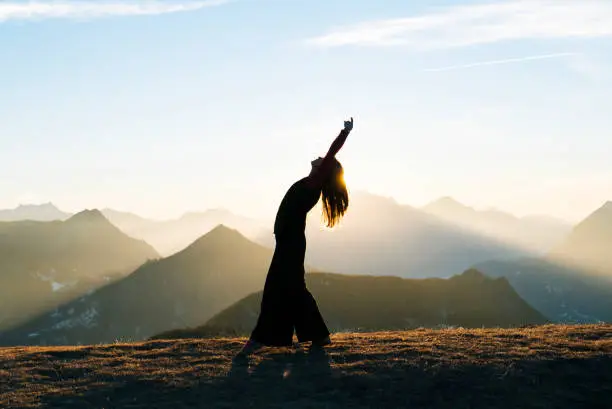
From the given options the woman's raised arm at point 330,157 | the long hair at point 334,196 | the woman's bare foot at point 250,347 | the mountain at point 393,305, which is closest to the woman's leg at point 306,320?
the woman's bare foot at point 250,347

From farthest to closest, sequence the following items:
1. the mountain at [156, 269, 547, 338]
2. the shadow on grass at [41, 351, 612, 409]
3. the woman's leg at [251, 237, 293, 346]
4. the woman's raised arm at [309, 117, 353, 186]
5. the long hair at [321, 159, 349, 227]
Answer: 1. the mountain at [156, 269, 547, 338]
2. the long hair at [321, 159, 349, 227]
3. the woman's leg at [251, 237, 293, 346]
4. the woman's raised arm at [309, 117, 353, 186]
5. the shadow on grass at [41, 351, 612, 409]

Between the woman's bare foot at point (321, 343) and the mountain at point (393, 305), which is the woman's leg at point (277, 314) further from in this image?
the mountain at point (393, 305)

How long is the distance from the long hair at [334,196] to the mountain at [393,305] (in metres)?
135

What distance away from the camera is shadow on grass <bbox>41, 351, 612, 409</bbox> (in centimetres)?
1155

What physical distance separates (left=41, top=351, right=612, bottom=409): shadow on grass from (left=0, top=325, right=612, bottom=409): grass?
2cm

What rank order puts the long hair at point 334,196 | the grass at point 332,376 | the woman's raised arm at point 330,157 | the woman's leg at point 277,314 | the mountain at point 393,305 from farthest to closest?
the mountain at point 393,305 → the long hair at point 334,196 → the woman's leg at point 277,314 → the woman's raised arm at point 330,157 → the grass at point 332,376

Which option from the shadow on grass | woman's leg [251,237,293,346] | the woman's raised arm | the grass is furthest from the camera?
woman's leg [251,237,293,346]

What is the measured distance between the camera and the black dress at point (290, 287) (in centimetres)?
1488

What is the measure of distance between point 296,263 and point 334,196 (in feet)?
5.51

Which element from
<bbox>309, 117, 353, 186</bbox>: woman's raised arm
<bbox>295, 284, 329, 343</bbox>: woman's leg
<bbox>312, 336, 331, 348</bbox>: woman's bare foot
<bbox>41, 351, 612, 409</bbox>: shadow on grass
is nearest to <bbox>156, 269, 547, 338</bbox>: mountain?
<bbox>312, 336, 331, 348</bbox>: woman's bare foot

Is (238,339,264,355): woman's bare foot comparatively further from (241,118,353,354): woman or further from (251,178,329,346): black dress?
(251,178,329,346): black dress

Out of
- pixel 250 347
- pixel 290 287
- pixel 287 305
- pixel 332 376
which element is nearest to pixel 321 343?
pixel 287 305

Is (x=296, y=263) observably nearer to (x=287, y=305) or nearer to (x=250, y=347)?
(x=287, y=305)

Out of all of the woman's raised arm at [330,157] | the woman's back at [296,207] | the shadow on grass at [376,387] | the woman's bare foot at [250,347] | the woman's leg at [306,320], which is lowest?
the shadow on grass at [376,387]
